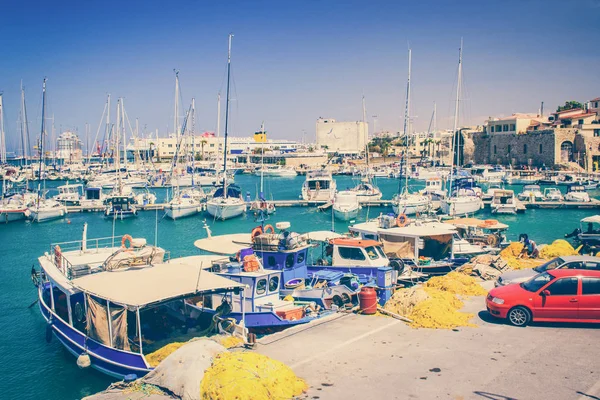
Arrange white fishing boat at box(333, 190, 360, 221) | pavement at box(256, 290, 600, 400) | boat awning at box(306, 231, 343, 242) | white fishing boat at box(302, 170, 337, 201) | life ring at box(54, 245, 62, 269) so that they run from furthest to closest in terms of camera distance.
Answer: white fishing boat at box(302, 170, 337, 201), white fishing boat at box(333, 190, 360, 221), boat awning at box(306, 231, 343, 242), life ring at box(54, 245, 62, 269), pavement at box(256, 290, 600, 400)

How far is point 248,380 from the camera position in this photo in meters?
8.14

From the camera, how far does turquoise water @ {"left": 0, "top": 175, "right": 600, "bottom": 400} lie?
14.3 metres

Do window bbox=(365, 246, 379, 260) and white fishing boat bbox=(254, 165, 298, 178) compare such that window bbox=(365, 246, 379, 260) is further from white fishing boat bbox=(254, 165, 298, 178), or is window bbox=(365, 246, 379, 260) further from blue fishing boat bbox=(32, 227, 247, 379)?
white fishing boat bbox=(254, 165, 298, 178)

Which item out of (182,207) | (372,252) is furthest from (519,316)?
(182,207)

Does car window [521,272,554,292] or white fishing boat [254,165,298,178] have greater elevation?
white fishing boat [254,165,298,178]

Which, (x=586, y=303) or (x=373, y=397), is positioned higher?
(x=586, y=303)

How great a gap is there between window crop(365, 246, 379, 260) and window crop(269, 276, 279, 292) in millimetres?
4565

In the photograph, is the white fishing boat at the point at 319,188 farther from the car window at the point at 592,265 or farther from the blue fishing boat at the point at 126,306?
the car window at the point at 592,265

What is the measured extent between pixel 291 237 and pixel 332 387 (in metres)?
9.02

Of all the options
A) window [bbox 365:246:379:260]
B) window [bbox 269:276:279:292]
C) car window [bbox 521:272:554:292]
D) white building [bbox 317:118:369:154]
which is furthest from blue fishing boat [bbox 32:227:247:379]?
white building [bbox 317:118:369:154]

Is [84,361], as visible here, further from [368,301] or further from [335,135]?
[335,135]

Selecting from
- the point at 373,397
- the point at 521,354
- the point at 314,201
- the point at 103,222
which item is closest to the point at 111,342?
the point at 373,397

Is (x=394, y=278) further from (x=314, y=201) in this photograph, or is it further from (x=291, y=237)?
(x=314, y=201)

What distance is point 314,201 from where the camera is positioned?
58375 millimetres
